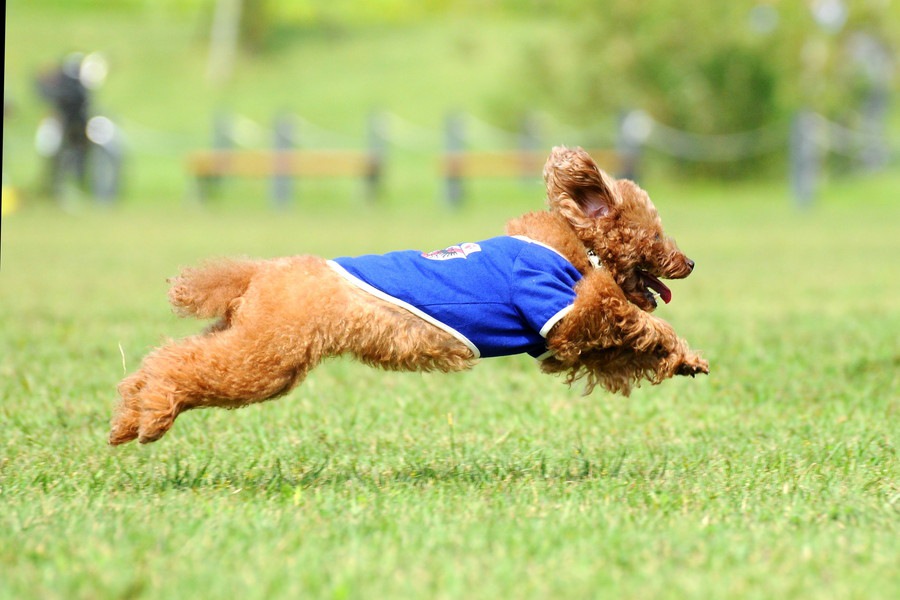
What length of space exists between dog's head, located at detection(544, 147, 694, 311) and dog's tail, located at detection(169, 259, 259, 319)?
1.11 metres

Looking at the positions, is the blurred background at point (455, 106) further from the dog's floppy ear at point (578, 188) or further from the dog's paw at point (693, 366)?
the dog's paw at point (693, 366)

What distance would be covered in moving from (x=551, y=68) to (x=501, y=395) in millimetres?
23003

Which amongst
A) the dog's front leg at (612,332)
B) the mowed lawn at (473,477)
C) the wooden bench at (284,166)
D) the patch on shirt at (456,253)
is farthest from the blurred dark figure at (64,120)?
the dog's front leg at (612,332)

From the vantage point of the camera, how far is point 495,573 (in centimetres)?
313

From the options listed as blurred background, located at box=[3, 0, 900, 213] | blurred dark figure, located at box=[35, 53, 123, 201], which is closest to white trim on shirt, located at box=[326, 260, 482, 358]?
blurred background, located at box=[3, 0, 900, 213]

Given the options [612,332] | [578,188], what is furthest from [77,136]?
[612,332]

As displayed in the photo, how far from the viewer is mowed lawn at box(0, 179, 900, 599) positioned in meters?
3.13

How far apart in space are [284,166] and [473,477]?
2005 centimetres

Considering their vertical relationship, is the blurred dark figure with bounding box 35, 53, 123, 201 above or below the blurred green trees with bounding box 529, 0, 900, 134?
below

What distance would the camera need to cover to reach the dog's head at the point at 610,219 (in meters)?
4.35

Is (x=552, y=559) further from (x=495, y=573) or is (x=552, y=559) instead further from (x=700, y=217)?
(x=700, y=217)

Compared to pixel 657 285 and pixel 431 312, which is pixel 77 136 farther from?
pixel 431 312

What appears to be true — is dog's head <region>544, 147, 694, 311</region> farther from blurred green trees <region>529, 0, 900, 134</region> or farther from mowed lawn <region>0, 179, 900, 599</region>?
blurred green trees <region>529, 0, 900, 134</region>

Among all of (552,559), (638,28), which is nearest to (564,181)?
(552,559)
